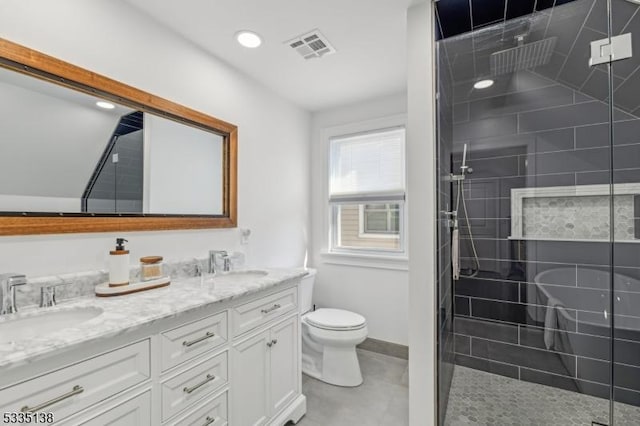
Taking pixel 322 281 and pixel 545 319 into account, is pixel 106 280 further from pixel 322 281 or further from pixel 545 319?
pixel 545 319

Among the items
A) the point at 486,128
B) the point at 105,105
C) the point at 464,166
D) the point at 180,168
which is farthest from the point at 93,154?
the point at 486,128

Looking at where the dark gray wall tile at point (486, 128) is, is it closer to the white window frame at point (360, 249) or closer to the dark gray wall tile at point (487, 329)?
the white window frame at point (360, 249)

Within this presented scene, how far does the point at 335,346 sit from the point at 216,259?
110 centimetres

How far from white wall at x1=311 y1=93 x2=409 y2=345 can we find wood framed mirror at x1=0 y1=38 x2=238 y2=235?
50.1 inches

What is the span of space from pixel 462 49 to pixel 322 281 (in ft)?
7.57

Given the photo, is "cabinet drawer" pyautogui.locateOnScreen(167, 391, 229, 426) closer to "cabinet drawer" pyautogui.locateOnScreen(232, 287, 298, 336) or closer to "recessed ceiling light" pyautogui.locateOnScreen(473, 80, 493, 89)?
"cabinet drawer" pyautogui.locateOnScreen(232, 287, 298, 336)

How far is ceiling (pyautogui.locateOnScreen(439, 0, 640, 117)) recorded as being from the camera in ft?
4.90

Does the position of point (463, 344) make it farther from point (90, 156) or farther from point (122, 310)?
point (90, 156)

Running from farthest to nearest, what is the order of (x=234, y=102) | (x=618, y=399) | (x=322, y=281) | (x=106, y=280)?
(x=322, y=281) < (x=234, y=102) < (x=618, y=399) < (x=106, y=280)

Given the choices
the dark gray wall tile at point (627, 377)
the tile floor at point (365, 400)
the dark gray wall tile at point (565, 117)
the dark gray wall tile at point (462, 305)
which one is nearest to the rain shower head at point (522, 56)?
the dark gray wall tile at point (565, 117)

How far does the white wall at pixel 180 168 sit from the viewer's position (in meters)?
1.65

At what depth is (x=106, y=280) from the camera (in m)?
1.38

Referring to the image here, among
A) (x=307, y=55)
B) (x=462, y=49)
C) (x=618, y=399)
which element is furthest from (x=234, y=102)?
(x=618, y=399)

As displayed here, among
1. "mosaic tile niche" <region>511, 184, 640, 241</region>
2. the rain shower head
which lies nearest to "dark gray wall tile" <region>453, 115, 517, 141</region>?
the rain shower head
